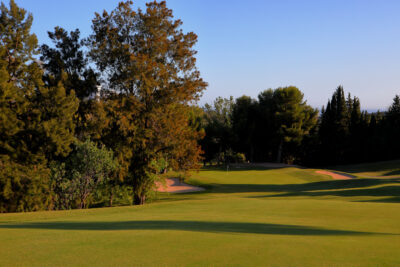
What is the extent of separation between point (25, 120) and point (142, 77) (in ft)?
24.8

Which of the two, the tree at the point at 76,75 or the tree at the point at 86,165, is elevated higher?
the tree at the point at 76,75

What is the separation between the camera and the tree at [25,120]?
20.6 m

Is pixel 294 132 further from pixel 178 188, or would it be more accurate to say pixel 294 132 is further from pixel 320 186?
pixel 178 188

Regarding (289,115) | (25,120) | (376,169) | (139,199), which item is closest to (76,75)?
(25,120)

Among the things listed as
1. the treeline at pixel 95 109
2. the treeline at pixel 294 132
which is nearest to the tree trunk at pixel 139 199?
the treeline at pixel 95 109

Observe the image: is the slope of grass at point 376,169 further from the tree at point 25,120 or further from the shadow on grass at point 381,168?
the tree at point 25,120

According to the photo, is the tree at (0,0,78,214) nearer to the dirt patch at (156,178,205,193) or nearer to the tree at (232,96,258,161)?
the dirt patch at (156,178,205,193)

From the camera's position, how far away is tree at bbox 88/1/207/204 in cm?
2403

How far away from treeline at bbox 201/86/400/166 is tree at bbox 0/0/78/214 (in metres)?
41.2

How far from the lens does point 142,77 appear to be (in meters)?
23.6

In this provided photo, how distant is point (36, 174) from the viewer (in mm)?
20828

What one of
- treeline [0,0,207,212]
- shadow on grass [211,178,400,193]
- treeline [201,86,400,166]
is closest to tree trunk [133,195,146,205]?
treeline [0,0,207,212]

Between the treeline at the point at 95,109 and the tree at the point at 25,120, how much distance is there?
0.06 meters

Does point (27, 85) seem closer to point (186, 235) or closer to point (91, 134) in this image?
point (91, 134)
